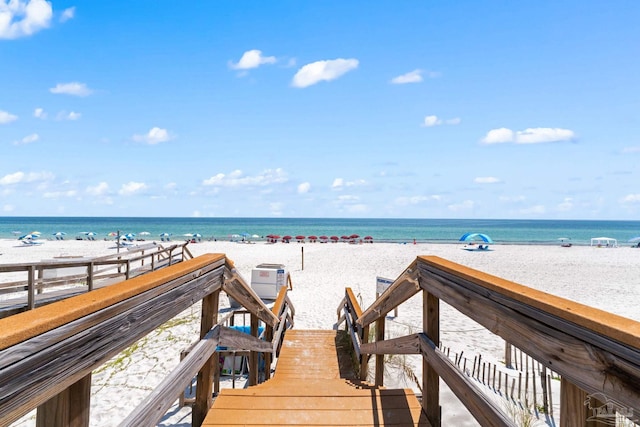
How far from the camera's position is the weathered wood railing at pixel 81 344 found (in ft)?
2.52

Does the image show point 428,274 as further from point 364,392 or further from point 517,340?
point 364,392

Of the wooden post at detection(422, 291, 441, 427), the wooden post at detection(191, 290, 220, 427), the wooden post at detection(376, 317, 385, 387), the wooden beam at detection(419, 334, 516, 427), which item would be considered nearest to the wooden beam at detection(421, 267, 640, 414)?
the wooden beam at detection(419, 334, 516, 427)

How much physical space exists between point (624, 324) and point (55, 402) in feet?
4.72

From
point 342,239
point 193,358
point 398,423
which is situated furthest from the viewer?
point 342,239

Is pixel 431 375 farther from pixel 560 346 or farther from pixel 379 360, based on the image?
pixel 379 360

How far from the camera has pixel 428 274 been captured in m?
2.15

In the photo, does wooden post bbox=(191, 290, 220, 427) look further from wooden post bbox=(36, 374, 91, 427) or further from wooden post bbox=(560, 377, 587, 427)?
wooden post bbox=(560, 377, 587, 427)

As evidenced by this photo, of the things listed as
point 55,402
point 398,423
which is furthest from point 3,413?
point 398,423

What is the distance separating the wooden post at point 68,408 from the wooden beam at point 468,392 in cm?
132

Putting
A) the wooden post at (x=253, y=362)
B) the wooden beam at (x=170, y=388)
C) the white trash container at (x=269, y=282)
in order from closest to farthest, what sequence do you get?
the wooden beam at (x=170, y=388), the wooden post at (x=253, y=362), the white trash container at (x=269, y=282)

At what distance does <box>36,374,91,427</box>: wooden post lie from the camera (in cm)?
95

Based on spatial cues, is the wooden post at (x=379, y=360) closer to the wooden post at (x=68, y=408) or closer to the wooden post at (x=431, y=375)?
the wooden post at (x=431, y=375)

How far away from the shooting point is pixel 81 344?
3.18 feet

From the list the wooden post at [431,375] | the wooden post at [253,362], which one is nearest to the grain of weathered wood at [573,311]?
the wooden post at [431,375]
